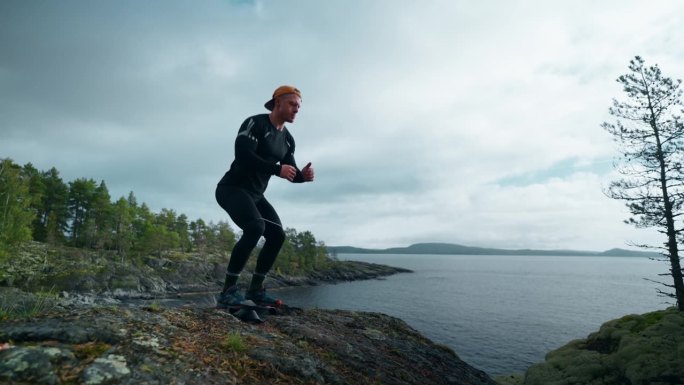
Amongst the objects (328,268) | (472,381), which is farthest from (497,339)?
(328,268)

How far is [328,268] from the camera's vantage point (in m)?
114

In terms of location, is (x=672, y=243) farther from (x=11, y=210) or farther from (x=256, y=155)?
(x=11, y=210)

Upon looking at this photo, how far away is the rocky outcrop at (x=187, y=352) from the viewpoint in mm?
2402

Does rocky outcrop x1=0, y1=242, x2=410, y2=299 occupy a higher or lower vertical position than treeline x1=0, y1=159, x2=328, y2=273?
lower

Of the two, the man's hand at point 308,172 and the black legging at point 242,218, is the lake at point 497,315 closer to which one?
the black legging at point 242,218

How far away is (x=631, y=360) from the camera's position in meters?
13.5

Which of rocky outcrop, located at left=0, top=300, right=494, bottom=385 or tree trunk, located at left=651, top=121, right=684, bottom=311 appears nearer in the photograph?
rocky outcrop, located at left=0, top=300, right=494, bottom=385

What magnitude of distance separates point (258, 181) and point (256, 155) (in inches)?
22.5

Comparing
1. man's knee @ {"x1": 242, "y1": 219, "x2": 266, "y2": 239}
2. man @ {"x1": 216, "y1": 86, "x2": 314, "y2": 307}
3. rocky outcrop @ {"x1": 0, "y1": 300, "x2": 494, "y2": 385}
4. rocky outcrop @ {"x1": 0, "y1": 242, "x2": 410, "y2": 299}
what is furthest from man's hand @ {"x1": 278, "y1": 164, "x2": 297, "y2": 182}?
rocky outcrop @ {"x1": 0, "y1": 242, "x2": 410, "y2": 299}

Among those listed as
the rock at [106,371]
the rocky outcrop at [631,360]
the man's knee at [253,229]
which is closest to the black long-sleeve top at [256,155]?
the man's knee at [253,229]

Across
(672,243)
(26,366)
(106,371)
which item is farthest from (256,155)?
(672,243)

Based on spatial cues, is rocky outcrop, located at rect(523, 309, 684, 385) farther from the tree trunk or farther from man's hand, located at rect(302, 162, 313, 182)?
man's hand, located at rect(302, 162, 313, 182)

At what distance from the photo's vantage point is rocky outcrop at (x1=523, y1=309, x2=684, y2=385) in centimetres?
1194

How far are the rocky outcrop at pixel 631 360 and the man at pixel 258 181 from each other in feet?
47.3
